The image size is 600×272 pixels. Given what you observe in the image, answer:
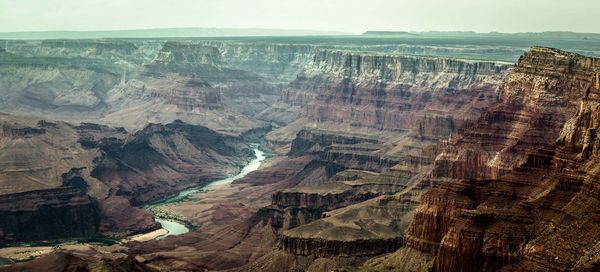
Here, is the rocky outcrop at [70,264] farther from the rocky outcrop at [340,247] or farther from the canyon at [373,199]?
the rocky outcrop at [340,247]

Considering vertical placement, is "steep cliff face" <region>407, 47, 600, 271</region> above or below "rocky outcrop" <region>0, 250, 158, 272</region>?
above

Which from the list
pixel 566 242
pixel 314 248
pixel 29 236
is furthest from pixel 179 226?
pixel 566 242

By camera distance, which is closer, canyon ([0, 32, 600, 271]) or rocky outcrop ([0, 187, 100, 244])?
canyon ([0, 32, 600, 271])

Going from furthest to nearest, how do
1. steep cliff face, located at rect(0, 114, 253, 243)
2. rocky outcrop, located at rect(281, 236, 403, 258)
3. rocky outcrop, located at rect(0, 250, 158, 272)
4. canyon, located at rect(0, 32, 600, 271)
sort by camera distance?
steep cliff face, located at rect(0, 114, 253, 243), rocky outcrop, located at rect(281, 236, 403, 258), rocky outcrop, located at rect(0, 250, 158, 272), canyon, located at rect(0, 32, 600, 271)

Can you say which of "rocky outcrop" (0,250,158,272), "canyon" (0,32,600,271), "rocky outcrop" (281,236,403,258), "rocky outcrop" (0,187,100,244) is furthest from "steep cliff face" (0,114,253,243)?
"rocky outcrop" (281,236,403,258)

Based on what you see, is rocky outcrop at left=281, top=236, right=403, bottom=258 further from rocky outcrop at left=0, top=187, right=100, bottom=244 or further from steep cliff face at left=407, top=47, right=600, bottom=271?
rocky outcrop at left=0, top=187, right=100, bottom=244

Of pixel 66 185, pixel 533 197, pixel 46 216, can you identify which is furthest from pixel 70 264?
pixel 66 185

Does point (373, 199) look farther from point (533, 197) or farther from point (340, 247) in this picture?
point (533, 197)
